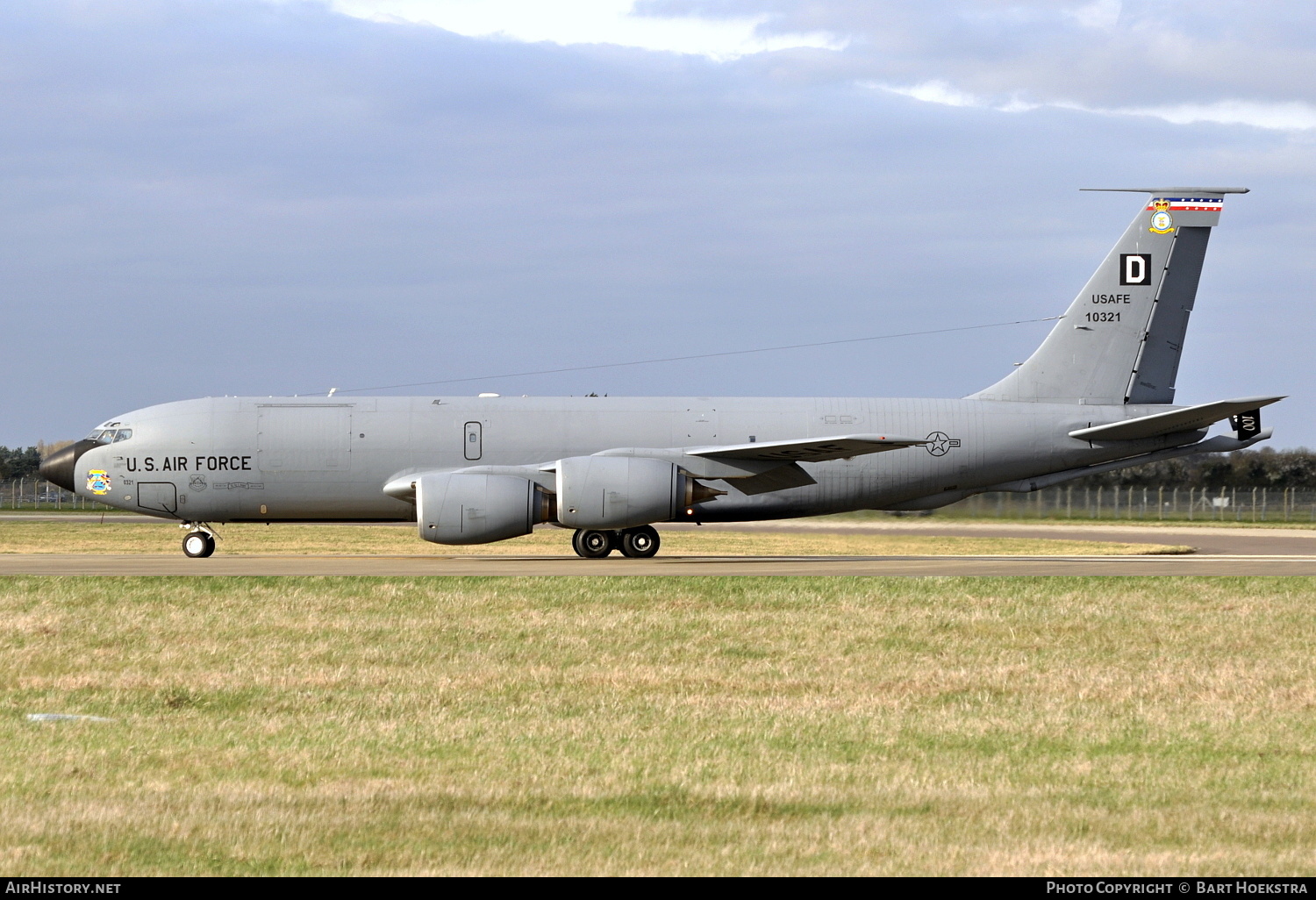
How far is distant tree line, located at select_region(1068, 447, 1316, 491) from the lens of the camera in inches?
2458

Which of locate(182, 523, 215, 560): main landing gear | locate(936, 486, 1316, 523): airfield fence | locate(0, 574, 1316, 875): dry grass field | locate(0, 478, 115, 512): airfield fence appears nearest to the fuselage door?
locate(182, 523, 215, 560): main landing gear

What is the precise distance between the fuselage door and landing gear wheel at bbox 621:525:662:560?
3.64 metres

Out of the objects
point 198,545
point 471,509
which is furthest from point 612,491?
point 198,545

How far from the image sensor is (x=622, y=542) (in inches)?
1184

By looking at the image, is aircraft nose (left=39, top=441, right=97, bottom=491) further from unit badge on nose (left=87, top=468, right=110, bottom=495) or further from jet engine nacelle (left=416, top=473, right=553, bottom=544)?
jet engine nacelle (left=416, top=473, right=553, bottom=544)

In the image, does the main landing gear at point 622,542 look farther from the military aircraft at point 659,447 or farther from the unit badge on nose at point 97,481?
the unit badge on nose at point 97,481

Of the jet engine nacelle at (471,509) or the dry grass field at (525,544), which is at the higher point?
the jet engine nacelle at (471,509)

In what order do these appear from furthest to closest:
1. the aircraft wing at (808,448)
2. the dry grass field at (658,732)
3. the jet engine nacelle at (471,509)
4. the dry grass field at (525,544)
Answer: the dry grass field at (525,544), the aircraft wing at (808,448), the jet engine nacelle at (471,509), the dry grass field at (658,732)

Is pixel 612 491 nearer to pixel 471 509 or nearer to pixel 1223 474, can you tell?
pixel 471 509

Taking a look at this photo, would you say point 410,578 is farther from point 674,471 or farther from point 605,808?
point 605,808

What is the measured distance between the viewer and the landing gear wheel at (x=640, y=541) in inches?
1175

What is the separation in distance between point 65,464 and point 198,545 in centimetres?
324

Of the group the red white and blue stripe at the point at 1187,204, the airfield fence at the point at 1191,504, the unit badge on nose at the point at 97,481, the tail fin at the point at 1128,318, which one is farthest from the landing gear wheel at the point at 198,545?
the airfield fence at the point at 1191,504

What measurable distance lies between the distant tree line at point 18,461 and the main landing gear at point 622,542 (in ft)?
286
